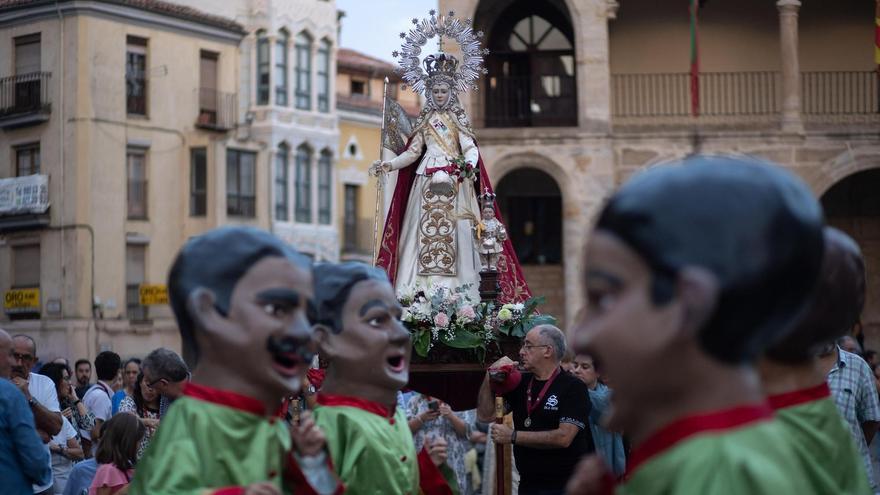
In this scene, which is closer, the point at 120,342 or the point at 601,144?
the point at 601,144

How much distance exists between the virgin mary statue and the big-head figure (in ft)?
28.0

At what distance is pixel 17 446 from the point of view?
8.46m

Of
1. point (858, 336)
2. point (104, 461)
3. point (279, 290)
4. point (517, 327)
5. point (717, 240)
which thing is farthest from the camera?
point (858, 336)

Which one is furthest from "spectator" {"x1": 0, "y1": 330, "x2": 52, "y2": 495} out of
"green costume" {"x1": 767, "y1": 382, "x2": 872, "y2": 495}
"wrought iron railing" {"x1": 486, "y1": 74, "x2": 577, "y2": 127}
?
"wrought iron railing" {"x1": 486, "y1": 74, "x2": 577, "y2": 127}

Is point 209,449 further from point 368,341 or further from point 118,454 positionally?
point 118,454

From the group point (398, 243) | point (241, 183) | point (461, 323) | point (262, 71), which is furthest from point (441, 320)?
point (262, 71)

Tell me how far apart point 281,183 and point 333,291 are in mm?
40393

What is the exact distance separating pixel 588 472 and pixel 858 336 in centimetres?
2231

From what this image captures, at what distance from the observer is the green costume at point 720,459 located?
154 inches

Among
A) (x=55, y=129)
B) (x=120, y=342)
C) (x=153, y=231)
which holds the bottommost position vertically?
(x=120, y=342)

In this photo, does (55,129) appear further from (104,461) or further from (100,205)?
(104,461)

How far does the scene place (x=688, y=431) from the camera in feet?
13.4

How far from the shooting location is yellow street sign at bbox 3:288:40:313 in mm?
40781

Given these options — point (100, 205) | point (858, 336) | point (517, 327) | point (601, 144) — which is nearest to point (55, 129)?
point (100, 205)
